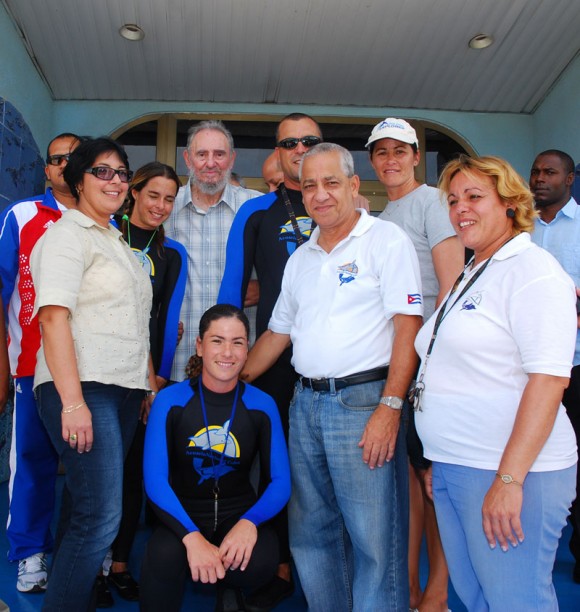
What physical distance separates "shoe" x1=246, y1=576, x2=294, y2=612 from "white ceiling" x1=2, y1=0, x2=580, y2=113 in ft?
13.1

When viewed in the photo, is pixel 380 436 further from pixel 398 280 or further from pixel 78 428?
pixel 78 428

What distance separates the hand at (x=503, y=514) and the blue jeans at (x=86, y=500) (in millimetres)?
1201

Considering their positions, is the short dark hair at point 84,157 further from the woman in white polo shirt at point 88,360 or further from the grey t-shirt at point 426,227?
the grey t-shirt at point 426,227

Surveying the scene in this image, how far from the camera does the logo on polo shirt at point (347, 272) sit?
2.16m

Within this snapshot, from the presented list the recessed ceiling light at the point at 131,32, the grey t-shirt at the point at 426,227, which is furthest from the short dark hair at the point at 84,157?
the recessed ceiling light at the point at 131,32

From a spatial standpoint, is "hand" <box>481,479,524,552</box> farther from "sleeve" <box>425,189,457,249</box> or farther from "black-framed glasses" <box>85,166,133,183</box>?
"black-framed glasses" <box>85,166,133,183</box>

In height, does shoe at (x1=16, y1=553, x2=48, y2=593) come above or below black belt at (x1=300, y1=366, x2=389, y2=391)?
below

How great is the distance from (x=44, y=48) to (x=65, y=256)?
3798mm

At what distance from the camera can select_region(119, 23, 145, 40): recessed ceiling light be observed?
477 centimetres

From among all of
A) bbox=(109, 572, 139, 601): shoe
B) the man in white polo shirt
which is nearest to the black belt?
the man in white polo shirt

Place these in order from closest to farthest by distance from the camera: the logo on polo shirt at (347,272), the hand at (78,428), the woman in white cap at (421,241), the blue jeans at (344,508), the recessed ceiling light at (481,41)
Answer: the hand at (78,428), the blue jeans at (344,508), the logo on polo shirt at (347,272), the woman in white cap at (421,241), the recessed ceiling light at (481,41)

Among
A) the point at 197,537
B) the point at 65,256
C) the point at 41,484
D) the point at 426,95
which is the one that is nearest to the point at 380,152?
the point at 65,256

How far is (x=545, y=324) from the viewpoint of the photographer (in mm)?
1540

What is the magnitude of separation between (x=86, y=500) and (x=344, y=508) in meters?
0.87
